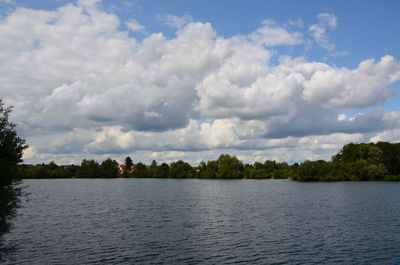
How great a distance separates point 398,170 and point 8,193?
8512 inches

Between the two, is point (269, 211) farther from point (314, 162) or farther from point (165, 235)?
point (314, 162)

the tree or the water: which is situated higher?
the tree

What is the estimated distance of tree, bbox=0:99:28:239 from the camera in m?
30.8

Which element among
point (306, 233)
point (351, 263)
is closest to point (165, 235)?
point (306, 233)

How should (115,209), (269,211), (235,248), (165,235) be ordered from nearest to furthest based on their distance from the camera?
(235,248)
(165,235)
(269,211)
(115,209)

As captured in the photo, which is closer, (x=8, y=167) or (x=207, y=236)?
(x=8, y=167)

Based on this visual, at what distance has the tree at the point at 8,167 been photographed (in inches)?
1214

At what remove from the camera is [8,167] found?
31172 mm

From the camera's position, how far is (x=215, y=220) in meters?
55.0

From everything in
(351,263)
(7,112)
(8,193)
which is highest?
(7,112)

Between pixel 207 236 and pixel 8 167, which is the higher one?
pixel 8 167

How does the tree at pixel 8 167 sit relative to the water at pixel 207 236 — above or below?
above

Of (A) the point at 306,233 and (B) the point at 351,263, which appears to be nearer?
(B) the point at 351,263

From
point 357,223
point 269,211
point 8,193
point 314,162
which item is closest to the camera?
point 8,193
